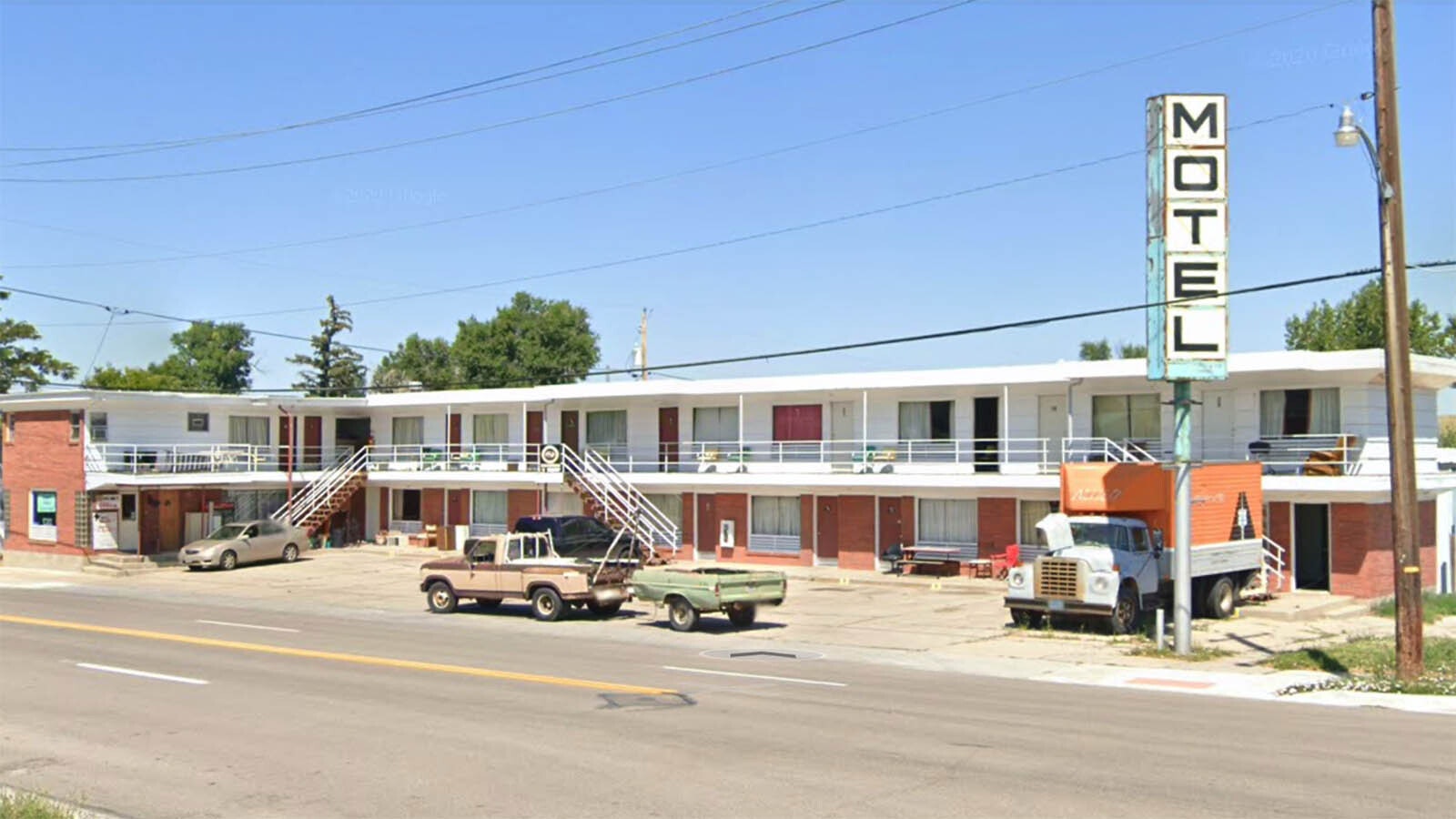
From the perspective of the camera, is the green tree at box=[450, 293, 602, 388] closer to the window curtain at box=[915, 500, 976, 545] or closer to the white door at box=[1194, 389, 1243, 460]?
the window curtain at box=[915, 500, 976, 545]

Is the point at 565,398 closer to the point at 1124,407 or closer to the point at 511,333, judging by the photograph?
the point at 1124,407

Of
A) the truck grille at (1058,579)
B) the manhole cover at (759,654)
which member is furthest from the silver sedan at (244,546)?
the truck grille at (1058,579)

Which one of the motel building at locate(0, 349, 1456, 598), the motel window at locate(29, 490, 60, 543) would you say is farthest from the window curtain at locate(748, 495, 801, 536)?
the motel window at locate(29, 490, 60, 543)

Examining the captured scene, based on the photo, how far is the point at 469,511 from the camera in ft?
167

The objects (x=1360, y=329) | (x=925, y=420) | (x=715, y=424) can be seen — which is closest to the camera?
(x=925, y=420)

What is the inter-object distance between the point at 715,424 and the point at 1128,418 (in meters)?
14.9

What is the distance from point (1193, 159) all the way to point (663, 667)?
13226 mm

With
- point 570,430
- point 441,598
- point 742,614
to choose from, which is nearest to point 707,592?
point 742,614

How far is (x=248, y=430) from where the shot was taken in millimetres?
52125

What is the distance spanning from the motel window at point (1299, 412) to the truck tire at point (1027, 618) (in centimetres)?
1098

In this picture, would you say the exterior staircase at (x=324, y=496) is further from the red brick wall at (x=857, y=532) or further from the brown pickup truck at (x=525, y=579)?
the red brick wall at (x=857, y=532)

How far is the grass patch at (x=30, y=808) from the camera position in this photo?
32.5 feet

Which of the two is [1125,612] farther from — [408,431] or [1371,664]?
[408,431]

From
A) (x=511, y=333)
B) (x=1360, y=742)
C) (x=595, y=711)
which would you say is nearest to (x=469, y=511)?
(x=595, y=711)
